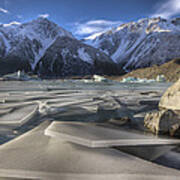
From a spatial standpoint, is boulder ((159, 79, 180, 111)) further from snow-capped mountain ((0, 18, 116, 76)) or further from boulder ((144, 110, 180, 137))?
snow-capped mountain ((0, 18, 116, 76))

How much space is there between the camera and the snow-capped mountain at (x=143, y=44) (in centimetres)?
7081

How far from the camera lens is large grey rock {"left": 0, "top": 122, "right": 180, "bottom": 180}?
1.46 meters

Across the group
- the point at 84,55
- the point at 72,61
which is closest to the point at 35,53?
the point at 72,61

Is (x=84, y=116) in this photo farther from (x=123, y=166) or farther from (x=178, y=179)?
(x=178, y=179)

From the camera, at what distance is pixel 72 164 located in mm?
1640

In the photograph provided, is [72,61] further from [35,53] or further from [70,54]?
[35,53]

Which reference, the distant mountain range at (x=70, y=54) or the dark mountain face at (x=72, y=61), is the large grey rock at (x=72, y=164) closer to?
the distant mountain range at (x=70, y=54)

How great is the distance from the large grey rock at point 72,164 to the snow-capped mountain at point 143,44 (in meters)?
72.1

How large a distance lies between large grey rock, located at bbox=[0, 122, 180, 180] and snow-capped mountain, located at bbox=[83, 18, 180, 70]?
7212cm

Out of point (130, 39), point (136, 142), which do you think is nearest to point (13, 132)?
point (136, 142)

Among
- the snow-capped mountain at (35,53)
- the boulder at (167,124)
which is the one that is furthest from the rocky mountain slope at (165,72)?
the boulder at (167,124)

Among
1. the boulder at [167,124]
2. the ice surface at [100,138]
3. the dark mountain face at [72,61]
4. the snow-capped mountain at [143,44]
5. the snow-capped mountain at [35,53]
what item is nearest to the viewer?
the ice surface at [100,138]

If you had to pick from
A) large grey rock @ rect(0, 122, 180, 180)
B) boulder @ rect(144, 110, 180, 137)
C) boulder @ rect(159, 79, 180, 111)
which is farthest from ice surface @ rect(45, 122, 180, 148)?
boulder @ rect(159, 79, 180, 111)

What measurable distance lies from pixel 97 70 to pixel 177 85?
6596 centimetres
